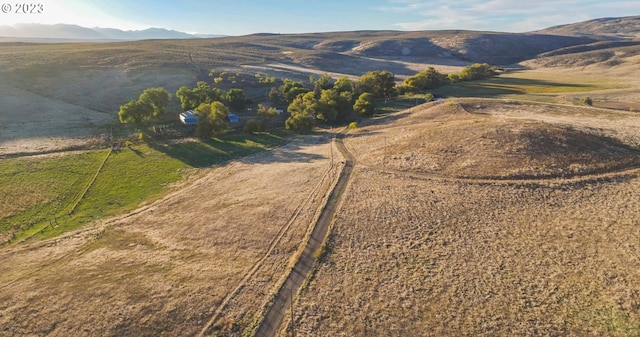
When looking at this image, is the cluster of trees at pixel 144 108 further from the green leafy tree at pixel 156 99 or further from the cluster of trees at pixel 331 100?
the cluster of trees at pixel 331 100

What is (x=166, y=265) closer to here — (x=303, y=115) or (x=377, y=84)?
(x=303, y=115)

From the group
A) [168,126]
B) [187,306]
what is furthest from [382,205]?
[168,126]

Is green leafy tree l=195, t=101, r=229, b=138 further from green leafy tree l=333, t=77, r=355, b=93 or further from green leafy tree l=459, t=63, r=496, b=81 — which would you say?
green leafy tree l=459, t=63, r=496, b=81

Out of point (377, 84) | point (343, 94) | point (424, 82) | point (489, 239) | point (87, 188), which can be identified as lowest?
point (87, 188)

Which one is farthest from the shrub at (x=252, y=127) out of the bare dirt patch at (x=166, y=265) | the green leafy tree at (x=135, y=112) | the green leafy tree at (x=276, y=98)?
the bare dirt patch at (x=166, y=265)

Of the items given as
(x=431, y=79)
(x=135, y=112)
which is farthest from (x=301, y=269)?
(x=431, y=79)

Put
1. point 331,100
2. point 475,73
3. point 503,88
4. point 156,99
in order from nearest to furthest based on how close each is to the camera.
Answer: point 331,100
point 156,99
point 503,88
point 475,73
